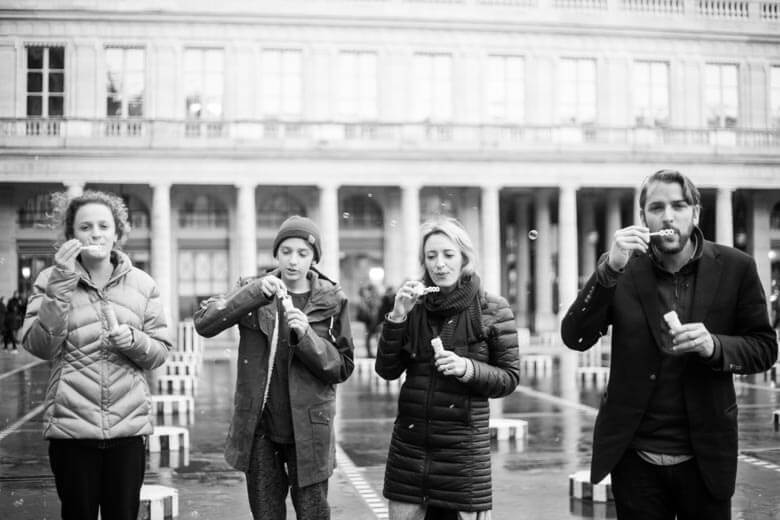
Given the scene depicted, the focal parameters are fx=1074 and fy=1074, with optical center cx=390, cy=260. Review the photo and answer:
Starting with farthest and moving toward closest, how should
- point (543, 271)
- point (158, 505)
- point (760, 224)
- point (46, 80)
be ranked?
point (760, 224)
point (543, 271)
point (46, 80)
point (158, 505)

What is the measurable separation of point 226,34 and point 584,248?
1957cm

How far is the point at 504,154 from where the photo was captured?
42.9 m

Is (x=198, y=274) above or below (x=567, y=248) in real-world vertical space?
below

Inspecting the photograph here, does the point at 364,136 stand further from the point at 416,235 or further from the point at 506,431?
the point at 506,431

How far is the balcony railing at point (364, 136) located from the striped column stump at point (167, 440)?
91.3 ft

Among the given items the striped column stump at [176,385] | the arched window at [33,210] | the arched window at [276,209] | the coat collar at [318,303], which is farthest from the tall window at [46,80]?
the coat collar at [318,303]

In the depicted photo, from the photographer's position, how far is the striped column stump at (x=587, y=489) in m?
10.6

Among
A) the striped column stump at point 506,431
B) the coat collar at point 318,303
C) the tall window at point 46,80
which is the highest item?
the tall window at point 46,80

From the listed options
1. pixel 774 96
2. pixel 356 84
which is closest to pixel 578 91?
pixel 774 96

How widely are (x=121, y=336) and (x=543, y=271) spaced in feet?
134

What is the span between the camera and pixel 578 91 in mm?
45312

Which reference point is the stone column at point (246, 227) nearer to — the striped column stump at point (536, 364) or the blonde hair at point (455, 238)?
the striped column stump at point (536, 364)

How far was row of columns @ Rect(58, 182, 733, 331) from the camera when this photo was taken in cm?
4069

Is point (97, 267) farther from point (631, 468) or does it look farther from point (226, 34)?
point (226, 34)
